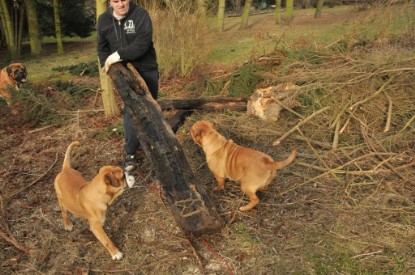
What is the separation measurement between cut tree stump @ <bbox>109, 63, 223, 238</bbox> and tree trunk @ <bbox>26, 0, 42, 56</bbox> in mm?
16127

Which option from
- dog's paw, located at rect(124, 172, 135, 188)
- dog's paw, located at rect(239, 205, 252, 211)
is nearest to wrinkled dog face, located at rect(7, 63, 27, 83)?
dog's paw, located at rect(124, 172, 135, 188)

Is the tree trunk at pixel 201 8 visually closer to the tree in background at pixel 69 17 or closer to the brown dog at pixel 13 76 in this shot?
the brown dog at pixel 13 76

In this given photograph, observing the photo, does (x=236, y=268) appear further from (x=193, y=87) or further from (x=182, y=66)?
(x=182, y=66)

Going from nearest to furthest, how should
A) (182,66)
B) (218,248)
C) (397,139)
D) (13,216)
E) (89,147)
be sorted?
(218,248)
(13,216)
(397,139)
(89,147)
(182,66)

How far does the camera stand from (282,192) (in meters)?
4.38

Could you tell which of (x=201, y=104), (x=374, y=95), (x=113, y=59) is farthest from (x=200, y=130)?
(x=374, y=95)

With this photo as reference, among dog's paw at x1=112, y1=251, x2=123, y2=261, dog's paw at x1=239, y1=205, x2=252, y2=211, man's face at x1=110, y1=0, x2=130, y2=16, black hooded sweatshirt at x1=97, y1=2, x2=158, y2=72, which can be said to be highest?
man's face at x1=110, y1=0, x2=130, y2=16

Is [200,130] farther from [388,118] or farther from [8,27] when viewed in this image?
[8,27]

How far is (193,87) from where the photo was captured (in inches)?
335

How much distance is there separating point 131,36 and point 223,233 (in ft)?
9.45

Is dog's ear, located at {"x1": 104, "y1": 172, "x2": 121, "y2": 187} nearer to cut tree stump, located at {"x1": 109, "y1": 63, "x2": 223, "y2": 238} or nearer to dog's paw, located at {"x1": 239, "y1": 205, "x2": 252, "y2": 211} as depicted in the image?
cut tree stump, located at {"x1": 109, "y1": 63, "x2": 223, "y2": 238}

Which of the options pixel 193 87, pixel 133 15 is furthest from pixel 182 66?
pixel 133 15

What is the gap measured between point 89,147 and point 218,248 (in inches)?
137

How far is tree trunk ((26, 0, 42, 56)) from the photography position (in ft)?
56.7
